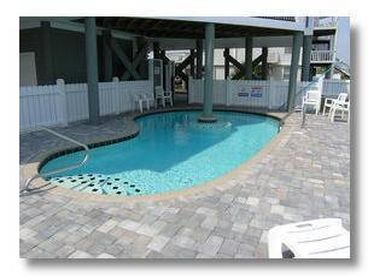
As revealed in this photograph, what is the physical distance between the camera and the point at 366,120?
2.88 meters

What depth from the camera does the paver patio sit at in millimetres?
2816

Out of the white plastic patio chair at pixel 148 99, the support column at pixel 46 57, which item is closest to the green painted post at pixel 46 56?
the support column at pixel 46 57

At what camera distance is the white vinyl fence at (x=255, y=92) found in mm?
11557

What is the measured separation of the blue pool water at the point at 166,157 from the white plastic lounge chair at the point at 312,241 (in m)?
2.44

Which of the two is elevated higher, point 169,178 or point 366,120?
point 366,120

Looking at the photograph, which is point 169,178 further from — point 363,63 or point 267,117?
point 267,117

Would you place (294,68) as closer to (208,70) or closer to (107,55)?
(208,70)

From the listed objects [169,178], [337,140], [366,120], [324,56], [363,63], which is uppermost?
[324,56]

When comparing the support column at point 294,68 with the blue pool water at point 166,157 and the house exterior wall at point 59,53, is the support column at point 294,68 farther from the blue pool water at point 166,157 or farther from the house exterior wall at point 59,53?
the house exterior wall at point 59,53

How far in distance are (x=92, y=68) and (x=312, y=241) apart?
697 centimetres

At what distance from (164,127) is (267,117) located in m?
3.58

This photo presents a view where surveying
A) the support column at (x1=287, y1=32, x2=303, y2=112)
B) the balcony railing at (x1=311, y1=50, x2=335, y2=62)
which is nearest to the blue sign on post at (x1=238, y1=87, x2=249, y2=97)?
the support column at (x1=287, y1=32, x2=303, y2=112)
